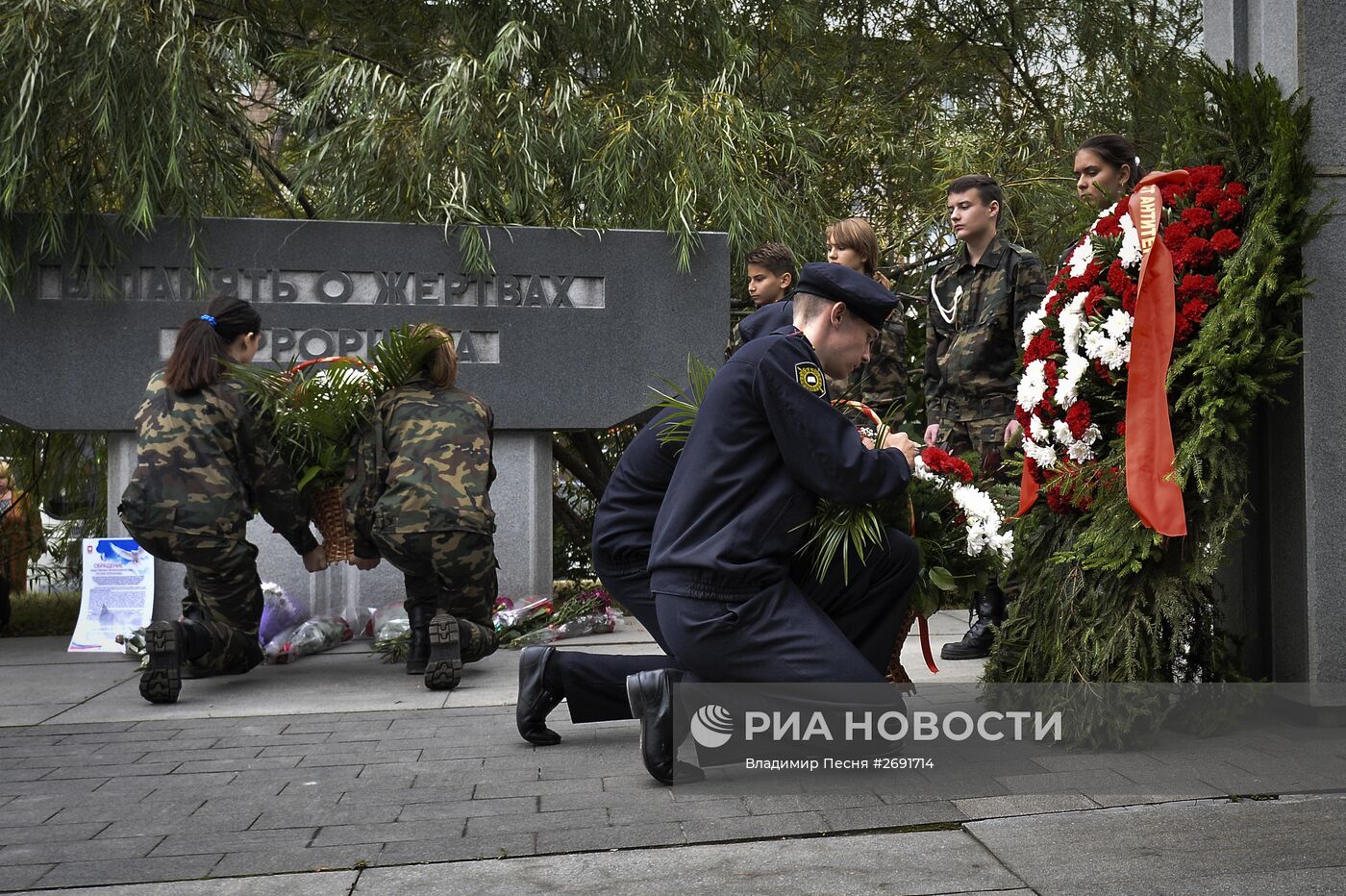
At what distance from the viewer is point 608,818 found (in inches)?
134

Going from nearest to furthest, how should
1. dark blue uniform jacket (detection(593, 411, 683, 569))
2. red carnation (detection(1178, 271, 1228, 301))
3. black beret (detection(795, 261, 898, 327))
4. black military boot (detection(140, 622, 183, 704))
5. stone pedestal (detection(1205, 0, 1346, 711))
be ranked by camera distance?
black beret (detection(795, 261, 898, 327)) < red carnation (detection(1178, 271, 1228, 301)) < stone pedestal (detection(1205, 0, 1346, 711)) < dark blue uniform jacket (detection(593, 411, 683, 569)) < black military boot (detection(140, 622, 183, 704))

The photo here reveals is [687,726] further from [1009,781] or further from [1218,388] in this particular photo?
[1218,388]

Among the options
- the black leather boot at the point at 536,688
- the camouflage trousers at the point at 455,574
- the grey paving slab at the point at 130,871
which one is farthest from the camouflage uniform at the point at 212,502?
the grey paving slab at the point at 130,871

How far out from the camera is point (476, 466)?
5715 mm

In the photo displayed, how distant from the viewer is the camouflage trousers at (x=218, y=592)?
5430 mm

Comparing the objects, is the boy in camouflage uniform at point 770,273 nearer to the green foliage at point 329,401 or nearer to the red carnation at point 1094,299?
the green foliage at point 329,401

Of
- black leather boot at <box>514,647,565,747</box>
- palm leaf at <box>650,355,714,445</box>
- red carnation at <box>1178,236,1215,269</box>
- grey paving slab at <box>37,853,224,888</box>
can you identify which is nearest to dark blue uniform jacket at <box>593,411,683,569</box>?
palm leaf at <box>650,355,714,445</box>

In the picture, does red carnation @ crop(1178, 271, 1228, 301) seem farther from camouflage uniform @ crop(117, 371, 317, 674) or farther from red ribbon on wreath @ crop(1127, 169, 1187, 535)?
camouflage uniform @ crop(117, 371, 317, 674)

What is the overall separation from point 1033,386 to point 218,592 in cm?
346

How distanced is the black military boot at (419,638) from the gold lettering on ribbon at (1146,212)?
3.44 metres

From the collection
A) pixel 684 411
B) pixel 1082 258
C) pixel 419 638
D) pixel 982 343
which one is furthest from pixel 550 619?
pixel 1082 258

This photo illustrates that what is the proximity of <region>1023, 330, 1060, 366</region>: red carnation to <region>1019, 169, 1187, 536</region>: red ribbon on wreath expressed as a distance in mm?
354

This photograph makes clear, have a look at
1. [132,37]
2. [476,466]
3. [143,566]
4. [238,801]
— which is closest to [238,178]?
[132,37]

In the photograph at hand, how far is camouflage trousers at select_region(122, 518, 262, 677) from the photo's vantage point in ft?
17.8
